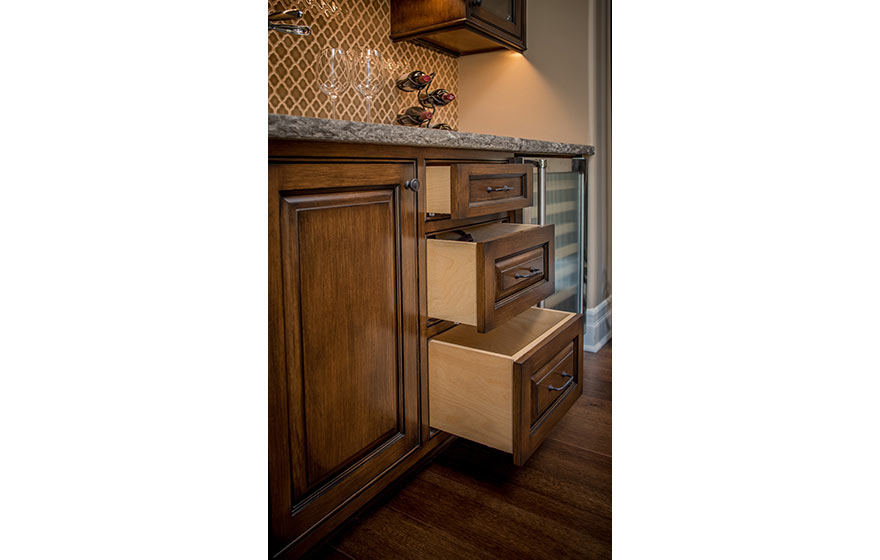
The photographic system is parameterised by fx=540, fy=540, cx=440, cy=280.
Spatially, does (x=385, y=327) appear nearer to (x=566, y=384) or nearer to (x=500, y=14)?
(x=566, y=384)

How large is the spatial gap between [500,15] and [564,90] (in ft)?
1.51

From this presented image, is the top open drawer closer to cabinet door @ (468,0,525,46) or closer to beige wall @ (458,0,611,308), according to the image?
cabinet door @ (468,0,525,46)

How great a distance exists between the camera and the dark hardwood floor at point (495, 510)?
1159 mm

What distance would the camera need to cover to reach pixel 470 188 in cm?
142

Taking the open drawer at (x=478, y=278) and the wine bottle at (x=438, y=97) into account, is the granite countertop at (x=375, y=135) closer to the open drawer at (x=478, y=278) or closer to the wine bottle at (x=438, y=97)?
the open drawer at (x=478, y=278)

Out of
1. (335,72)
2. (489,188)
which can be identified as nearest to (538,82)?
(335,72)

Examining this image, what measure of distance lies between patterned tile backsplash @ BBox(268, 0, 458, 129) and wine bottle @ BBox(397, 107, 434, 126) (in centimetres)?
4

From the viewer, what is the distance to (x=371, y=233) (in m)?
1.17
